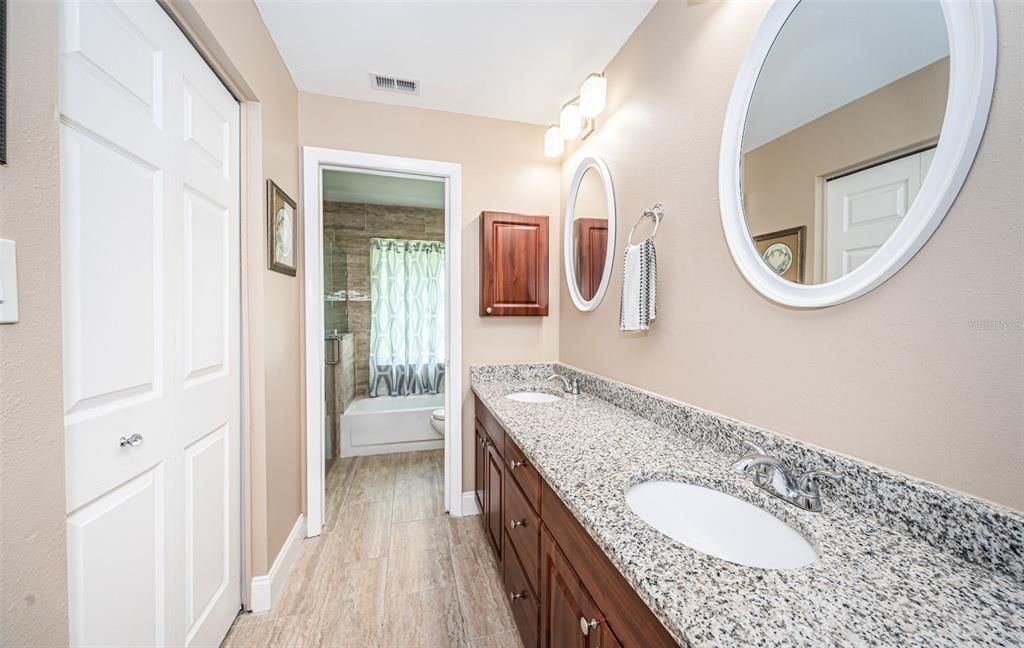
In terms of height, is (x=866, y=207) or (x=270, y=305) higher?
(x=866, y=207)

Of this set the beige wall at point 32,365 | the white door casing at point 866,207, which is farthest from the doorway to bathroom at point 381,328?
the white door casing at point 866,207

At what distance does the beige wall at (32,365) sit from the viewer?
58cm

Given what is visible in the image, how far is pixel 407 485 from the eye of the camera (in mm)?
2719

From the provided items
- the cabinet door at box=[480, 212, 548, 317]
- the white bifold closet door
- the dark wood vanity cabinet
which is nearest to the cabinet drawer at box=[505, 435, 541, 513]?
the dark wood vanity cabinet

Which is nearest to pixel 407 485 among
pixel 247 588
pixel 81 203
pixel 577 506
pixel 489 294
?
pixel 247 588

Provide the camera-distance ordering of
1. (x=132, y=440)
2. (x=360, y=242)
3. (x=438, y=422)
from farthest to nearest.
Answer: (x=360, y=242)
(x=438, y=422)
(x=132, y=440)

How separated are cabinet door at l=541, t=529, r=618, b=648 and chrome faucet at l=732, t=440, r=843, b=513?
1.57ft

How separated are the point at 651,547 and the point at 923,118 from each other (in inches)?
37.7

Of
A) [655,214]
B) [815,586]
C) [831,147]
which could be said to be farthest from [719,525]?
[655,214]

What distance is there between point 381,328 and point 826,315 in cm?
355

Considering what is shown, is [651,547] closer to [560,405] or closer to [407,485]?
[560,405]

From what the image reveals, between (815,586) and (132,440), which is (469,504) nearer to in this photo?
(132,440)

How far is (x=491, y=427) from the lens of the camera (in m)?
1.84

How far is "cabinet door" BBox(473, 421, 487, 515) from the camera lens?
2.01 metres
